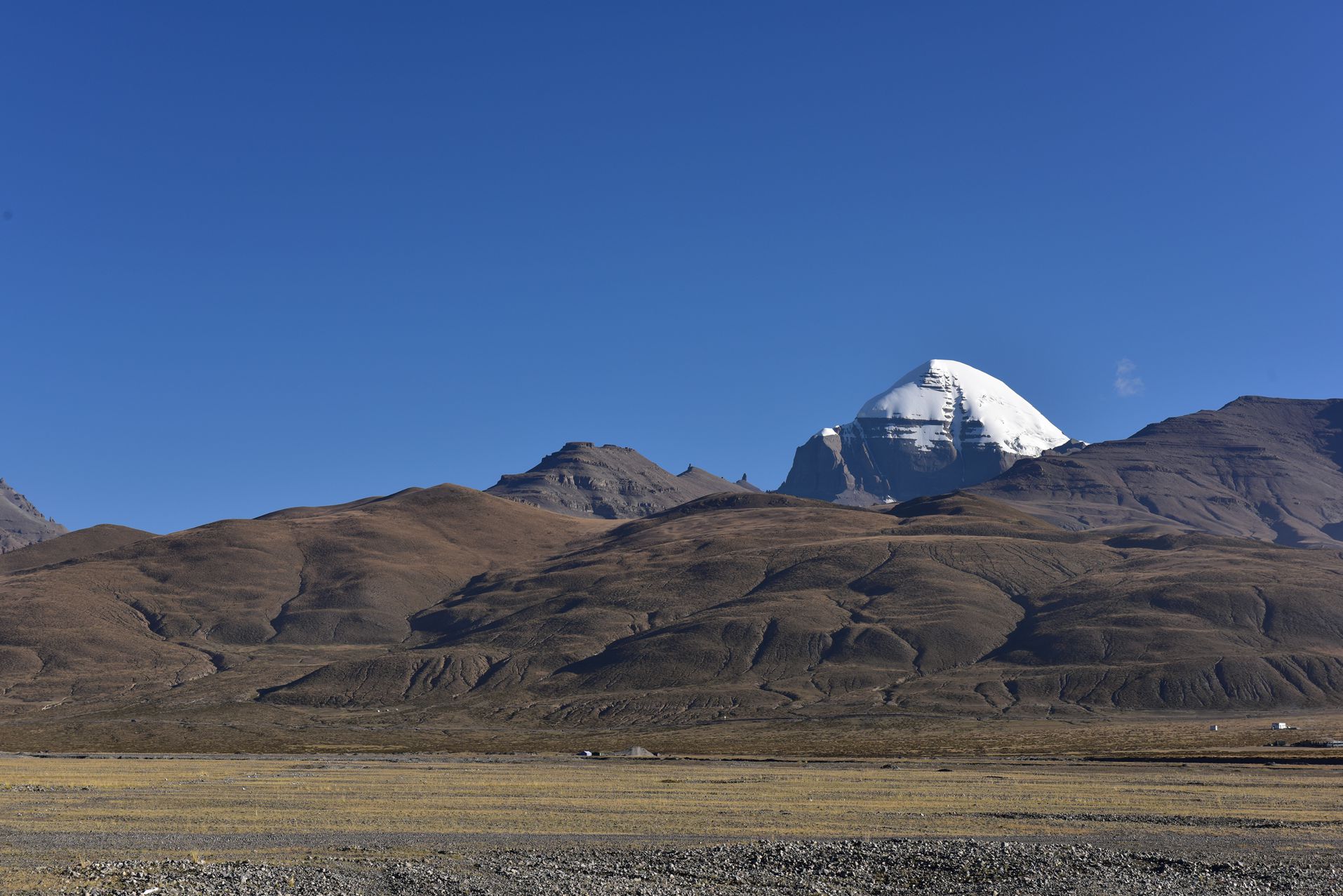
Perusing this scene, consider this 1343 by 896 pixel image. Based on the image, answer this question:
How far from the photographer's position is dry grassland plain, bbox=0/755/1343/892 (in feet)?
159

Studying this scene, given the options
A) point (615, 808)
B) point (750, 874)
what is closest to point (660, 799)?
point (615, 808)

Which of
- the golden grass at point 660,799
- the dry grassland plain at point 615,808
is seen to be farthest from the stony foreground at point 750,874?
the golden grass at point 660,799

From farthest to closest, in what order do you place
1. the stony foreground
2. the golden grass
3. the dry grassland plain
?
the golden grass
the dry grassland plain
the stony foreground

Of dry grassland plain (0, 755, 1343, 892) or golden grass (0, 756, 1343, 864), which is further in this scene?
golden grass (0, 756, 1343, 864)

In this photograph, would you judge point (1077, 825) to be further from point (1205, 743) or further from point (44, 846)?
point (1205, 743)

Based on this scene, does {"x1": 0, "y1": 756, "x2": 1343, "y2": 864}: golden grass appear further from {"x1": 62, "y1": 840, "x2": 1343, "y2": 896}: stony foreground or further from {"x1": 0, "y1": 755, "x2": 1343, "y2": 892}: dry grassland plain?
{"x1": 62, "y1": 840, "x2": 1343, "y2": 896}: stony foreground

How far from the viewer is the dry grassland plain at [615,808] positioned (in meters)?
48.4

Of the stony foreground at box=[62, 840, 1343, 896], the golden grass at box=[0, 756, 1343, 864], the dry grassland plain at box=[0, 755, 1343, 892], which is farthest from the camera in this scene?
the golden grass at box=[0, 756, 1343, 864]

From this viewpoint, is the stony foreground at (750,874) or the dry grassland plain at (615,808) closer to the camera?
the stony foreground at (750,874)

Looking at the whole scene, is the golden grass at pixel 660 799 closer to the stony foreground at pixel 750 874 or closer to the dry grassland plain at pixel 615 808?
the dry grassland plain at pixel 615 808

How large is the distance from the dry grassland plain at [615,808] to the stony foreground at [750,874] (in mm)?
2894

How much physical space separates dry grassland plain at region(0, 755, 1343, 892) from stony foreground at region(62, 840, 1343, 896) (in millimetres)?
2894

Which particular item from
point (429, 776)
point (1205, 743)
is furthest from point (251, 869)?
point (1205, 743)

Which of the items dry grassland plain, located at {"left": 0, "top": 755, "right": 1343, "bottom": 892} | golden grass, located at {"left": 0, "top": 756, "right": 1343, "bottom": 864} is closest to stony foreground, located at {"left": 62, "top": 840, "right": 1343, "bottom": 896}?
dry grassland plain, located at {"left": 0, "top": 755, "right": 1343, "bottom": 892}
